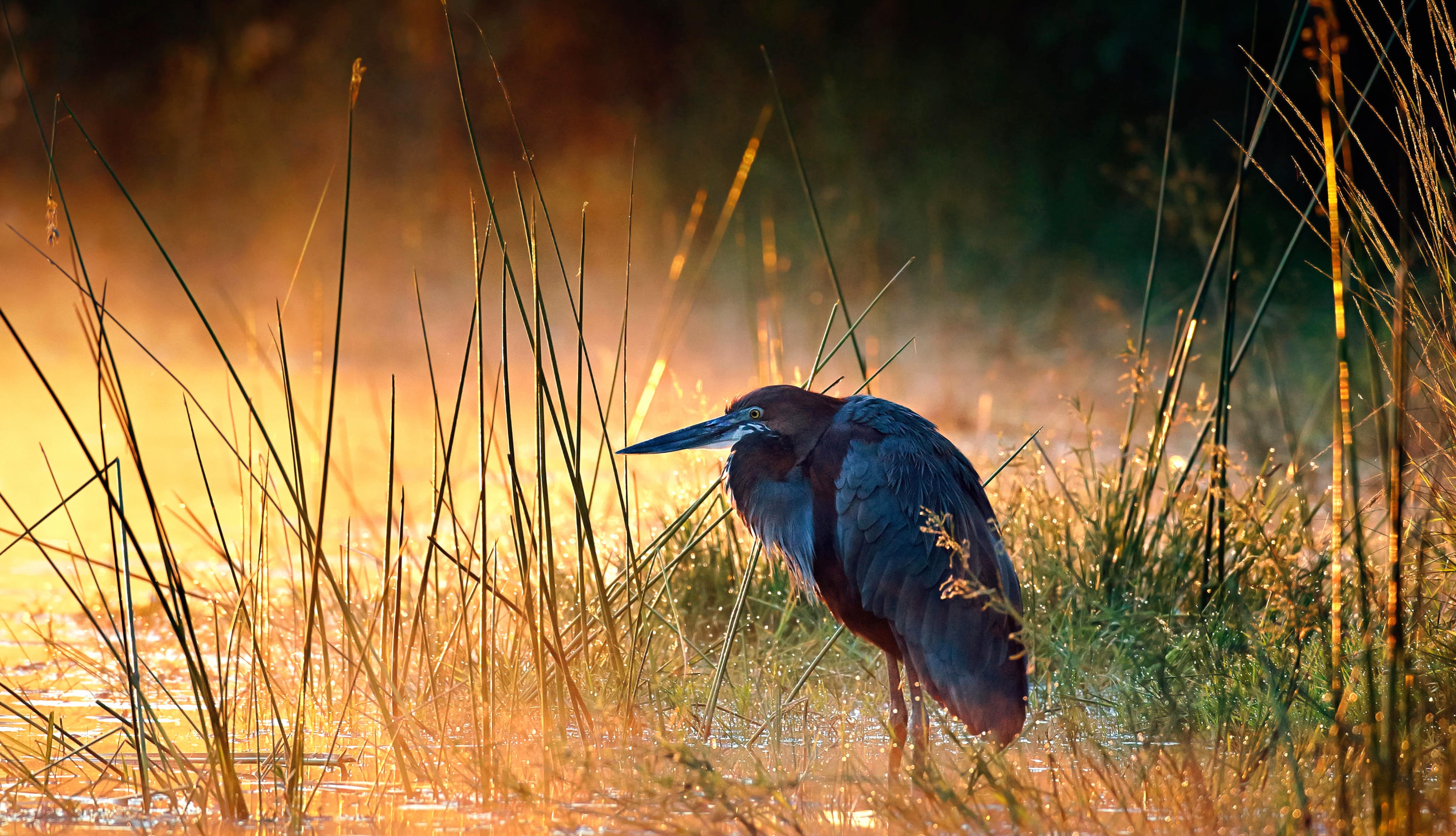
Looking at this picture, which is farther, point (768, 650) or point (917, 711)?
point (768, 650)

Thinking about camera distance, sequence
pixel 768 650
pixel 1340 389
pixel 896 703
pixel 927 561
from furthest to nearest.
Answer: pixel 768 650
pixel 896 703
pixel 927 561
pixel 1340 389

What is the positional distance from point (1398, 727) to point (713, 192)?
8436 millimetres

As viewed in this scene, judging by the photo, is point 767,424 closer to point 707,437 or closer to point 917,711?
point 707,437

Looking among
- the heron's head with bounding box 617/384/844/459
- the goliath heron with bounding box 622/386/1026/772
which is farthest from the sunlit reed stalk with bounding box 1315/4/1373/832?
the heron's head with bounding box 617/384/844/459

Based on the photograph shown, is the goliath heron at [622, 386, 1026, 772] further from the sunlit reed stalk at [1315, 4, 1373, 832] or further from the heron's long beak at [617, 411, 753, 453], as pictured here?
the sunlit reed stalk at [1315, 4, 1373, 832]

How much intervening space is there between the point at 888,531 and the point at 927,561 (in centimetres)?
9

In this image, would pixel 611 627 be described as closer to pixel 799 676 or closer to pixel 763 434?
pixel 763 434

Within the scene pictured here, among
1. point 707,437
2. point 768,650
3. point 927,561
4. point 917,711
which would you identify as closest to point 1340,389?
point 927,561

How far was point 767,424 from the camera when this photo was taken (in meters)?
2.45

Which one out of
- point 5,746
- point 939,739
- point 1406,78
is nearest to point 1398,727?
point 939,739

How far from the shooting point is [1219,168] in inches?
362

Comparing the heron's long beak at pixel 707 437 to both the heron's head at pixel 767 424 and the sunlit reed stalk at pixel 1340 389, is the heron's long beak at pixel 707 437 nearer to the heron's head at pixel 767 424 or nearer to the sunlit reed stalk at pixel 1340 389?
the heron's head at pixel 767 424

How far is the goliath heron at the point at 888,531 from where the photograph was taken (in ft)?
7.30

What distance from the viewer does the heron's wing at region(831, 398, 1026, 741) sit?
221 centimetres
